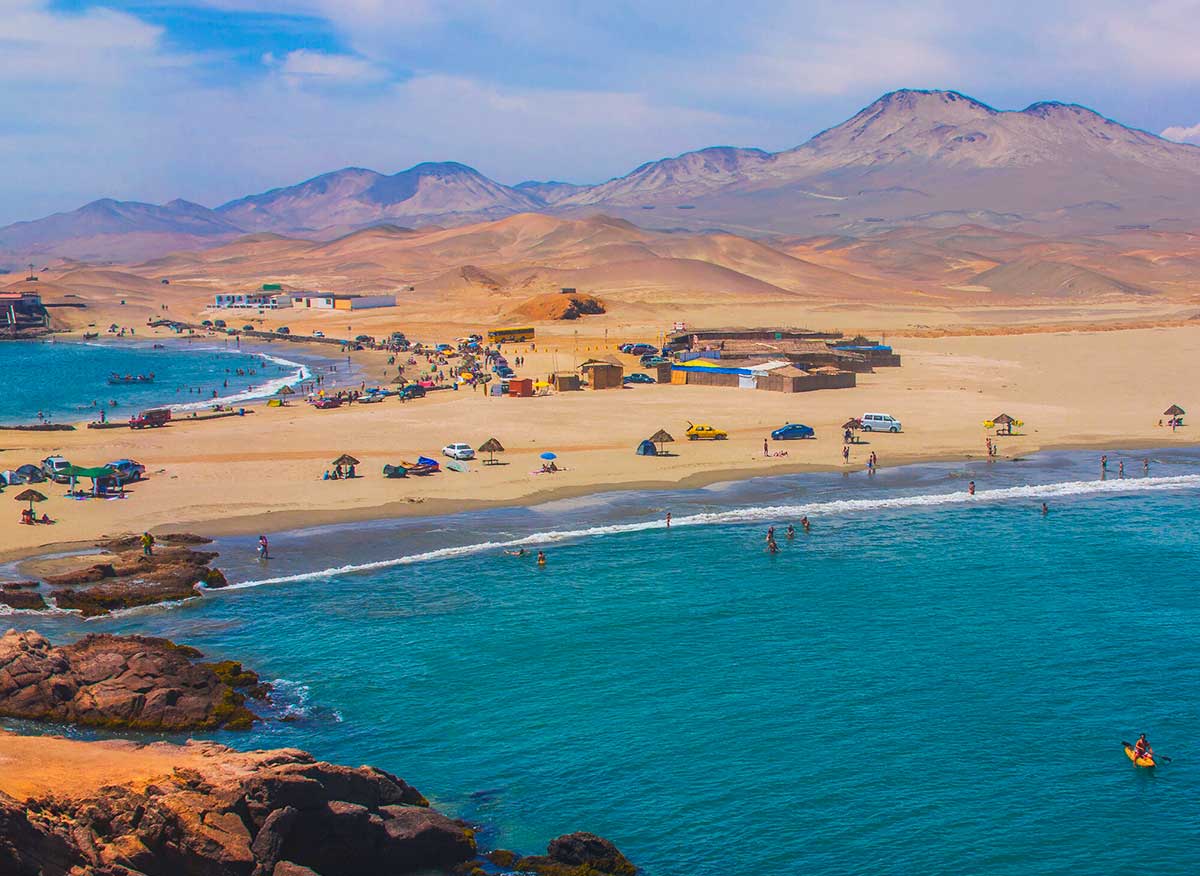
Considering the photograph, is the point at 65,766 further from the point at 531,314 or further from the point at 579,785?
the point at 531,314

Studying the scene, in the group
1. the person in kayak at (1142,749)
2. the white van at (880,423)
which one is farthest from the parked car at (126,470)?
the person in kayak at (1142,749)

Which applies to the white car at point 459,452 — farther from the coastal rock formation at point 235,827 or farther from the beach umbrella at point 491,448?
the coastal rock formation at point 235,827

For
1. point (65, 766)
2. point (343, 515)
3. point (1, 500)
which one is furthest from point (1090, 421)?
point (65, 766)

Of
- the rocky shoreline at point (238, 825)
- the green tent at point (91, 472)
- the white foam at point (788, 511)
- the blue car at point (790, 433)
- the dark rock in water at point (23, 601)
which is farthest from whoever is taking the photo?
the blue car at point (790, 433)

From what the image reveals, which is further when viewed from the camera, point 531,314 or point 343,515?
point 531,314

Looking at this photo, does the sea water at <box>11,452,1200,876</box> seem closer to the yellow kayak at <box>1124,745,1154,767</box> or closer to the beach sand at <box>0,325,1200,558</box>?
the yellow kayak at <box>1124,745,1154,767</box>

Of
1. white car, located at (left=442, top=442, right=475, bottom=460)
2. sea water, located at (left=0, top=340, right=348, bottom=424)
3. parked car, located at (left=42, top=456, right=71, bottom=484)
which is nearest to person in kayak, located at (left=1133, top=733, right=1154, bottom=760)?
white car, located at (left=442, top=442, right=475, bottom=460)

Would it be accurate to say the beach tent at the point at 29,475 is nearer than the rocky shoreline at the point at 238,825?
No

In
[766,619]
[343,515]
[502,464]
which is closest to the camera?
[766,619]
